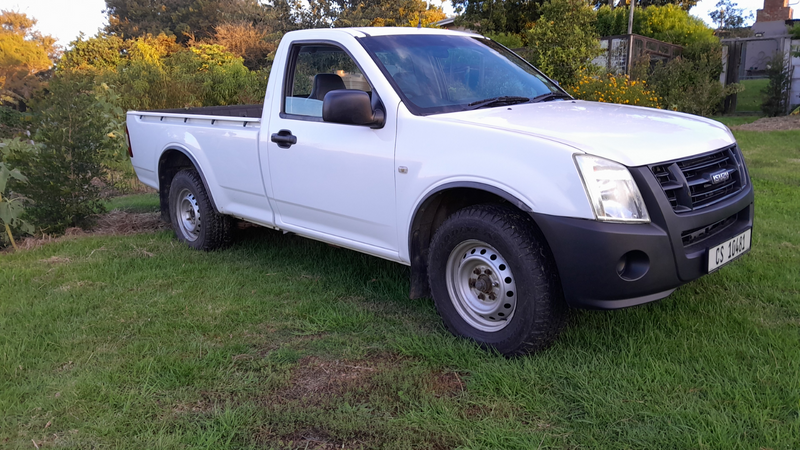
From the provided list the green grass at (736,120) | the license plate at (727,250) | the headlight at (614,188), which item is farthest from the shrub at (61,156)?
the green grass at (736,120)

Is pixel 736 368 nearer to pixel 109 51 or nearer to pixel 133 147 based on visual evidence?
pixel 133 147

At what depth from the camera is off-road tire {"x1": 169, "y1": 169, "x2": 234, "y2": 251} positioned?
5.78 meters

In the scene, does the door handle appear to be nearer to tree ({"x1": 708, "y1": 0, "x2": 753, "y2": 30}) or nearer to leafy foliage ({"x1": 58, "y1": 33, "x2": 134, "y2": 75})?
leafy foliage ({"x1": 58, "y1": 33, "x2": 134, "y2": 75})

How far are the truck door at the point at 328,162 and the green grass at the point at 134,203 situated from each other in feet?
13.5

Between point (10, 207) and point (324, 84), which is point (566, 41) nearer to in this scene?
point (324, 84)

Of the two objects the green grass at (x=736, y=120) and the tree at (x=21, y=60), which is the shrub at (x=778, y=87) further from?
the tree at (x=21, y=60)

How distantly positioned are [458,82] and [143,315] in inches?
106

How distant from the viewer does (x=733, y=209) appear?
11.5ft

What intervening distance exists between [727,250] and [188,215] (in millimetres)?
4736

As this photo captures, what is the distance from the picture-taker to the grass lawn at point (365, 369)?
2851 mm

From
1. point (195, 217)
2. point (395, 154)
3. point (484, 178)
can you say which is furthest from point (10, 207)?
point (484, 178)

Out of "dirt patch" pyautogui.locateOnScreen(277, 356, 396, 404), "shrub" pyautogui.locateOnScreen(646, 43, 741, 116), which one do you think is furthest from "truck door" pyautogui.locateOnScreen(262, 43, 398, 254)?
"shrub" pyautogui.locateOnScreen(646, 43, 741, 116)

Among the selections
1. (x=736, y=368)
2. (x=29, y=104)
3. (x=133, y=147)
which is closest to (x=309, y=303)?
(x=736, y=368)

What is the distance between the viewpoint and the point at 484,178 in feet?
11.1
